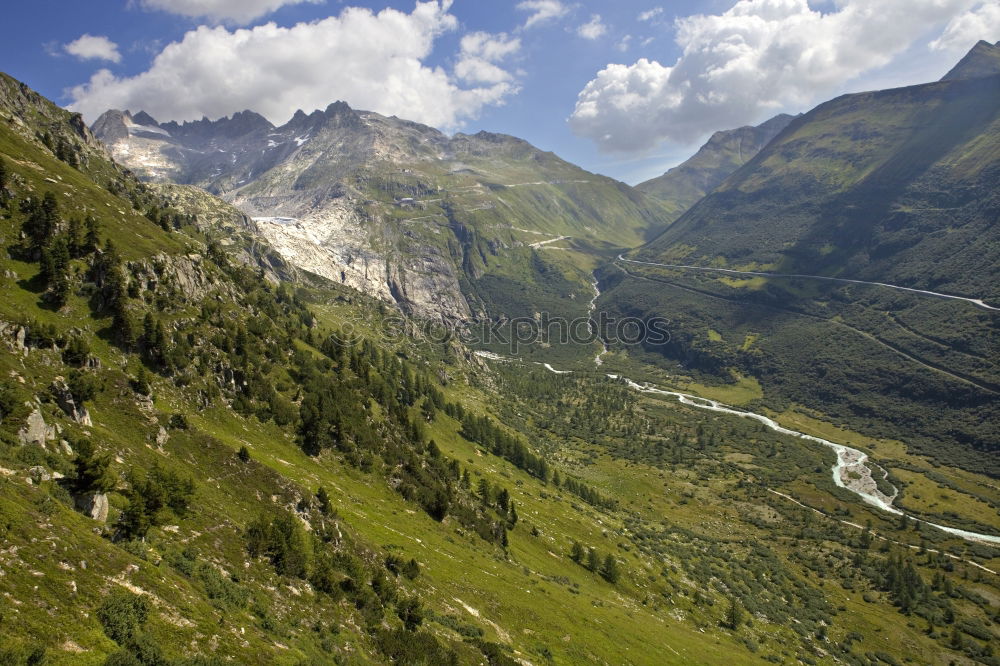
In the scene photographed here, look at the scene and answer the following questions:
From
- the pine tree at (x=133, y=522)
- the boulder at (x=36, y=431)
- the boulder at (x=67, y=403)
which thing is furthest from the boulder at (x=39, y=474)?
the boulder at (x=67, y=403)

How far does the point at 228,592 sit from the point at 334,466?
4135 cm

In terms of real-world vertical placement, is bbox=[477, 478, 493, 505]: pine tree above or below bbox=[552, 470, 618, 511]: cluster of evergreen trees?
above

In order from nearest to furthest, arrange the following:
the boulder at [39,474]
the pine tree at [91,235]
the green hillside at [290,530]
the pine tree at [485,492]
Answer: the green hillside at [290,530] < the boulder at [39,474] < the pine tree at [91,235] < the pine tree at [485,492]

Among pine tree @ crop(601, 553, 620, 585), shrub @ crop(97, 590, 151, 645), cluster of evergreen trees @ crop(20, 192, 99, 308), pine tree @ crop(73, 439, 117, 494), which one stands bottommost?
pine tree @ crop(601, 553, 620, 585)

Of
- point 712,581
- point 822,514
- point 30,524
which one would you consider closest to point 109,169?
point 30,524

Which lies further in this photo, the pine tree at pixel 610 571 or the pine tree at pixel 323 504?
the pine tree at pixel 610 571

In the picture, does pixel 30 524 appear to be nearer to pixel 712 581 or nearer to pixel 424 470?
pixel 424 470

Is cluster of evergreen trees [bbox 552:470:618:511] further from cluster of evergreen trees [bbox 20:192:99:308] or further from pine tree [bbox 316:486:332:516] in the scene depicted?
cluster of evergreen trees [bbox 20:192:99:308]

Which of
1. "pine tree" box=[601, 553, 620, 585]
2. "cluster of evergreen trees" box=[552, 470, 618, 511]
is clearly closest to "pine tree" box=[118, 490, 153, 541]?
"pine tree" box=[601, 553, 620, 585]

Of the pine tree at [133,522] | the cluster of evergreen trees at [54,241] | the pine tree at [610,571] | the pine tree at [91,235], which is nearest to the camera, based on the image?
the pine tree at [133,522]

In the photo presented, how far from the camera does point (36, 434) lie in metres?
30.3

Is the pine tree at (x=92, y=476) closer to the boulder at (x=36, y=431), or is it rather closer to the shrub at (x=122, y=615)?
the boulder at (x=36, y=431)

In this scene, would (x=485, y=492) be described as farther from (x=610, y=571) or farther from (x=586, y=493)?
(x=586, y=493)

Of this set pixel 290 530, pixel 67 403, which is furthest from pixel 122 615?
pixel 67 403
